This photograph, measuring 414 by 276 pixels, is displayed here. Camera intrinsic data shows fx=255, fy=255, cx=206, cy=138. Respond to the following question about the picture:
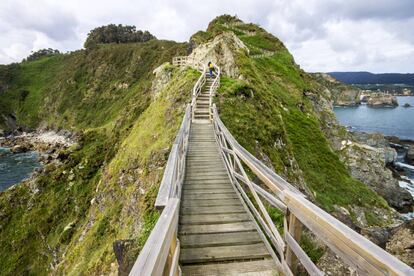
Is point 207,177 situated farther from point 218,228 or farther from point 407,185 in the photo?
point 407,185

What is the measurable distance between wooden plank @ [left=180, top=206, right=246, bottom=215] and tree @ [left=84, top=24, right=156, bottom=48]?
128108 millimetres

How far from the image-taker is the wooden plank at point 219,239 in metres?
4.48

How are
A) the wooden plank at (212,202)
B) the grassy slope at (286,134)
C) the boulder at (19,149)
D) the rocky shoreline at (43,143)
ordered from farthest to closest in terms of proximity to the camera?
the boulder at (19,149), the rocky shoreline at (43,143), the grassy slope at (286,134), the wooden plank at (212,202)

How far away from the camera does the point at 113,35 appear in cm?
11869

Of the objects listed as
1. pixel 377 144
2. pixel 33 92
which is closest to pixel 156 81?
pixel 377 144

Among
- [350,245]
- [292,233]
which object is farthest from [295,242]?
[350,245]

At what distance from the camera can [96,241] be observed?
13117 millimetres

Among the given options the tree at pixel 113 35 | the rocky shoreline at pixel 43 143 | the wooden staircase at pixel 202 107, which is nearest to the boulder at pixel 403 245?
the wooden staircase at pixel 202 107

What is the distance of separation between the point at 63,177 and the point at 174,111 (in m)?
20.9

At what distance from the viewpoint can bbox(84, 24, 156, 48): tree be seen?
118 m

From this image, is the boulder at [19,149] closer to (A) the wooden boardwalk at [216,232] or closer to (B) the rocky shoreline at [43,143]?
(B) the rocky shoreline at [43,143]

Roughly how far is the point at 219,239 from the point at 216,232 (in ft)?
0.81

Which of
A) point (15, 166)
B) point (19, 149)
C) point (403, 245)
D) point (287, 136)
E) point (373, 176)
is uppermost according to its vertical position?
point (287, 136)

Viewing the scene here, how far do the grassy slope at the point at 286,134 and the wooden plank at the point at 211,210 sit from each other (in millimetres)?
6861
